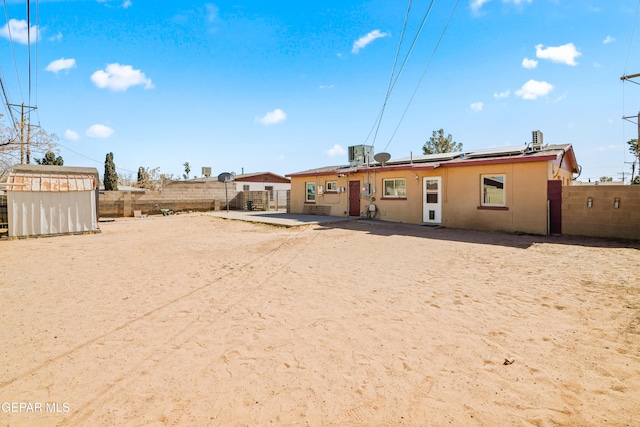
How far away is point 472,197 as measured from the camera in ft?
42.7

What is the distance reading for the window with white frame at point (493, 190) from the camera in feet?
40.3

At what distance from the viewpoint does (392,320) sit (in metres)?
4.21

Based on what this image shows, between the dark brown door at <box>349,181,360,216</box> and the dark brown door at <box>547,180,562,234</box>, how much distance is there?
883 centimetres

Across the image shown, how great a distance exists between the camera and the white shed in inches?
457

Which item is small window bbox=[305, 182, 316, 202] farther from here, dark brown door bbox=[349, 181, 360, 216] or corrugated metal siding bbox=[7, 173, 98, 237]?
corrugated metal siding bbox=[7, 173, 98, 237]

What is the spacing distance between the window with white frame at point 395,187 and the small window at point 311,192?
549 cm

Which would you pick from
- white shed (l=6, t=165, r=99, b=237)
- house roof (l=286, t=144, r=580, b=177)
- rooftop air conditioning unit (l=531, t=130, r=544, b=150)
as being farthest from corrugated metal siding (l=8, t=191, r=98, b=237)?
rooftop air conditioning unit (l=531, t=130, r=544, b=150)

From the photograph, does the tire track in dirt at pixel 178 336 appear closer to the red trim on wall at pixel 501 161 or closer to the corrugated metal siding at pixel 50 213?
the red trim on wall at pixel 501 161

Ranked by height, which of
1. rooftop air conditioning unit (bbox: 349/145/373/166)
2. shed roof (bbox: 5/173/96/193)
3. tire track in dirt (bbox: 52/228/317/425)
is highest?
rooftop air conditioning unit (bbox: 349/145/373/166)

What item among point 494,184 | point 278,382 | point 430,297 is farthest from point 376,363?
point 494,184

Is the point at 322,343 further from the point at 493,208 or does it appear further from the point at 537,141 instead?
the point at 537,141

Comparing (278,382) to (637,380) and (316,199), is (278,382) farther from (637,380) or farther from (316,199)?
(316,199)

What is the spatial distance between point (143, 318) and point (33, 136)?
736 inches

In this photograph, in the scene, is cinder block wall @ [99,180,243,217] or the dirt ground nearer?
the dirt ground
